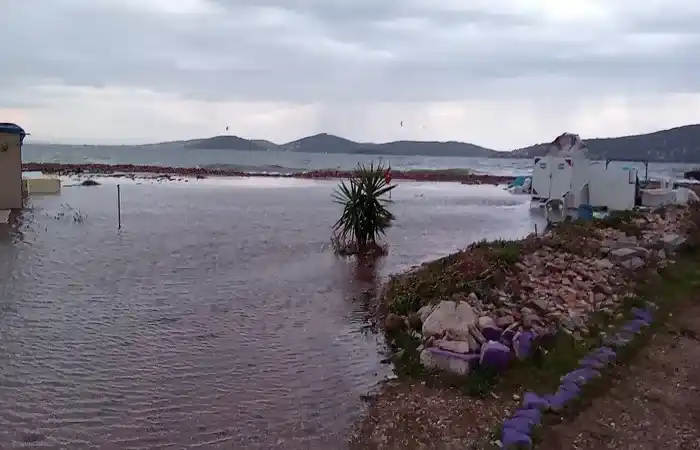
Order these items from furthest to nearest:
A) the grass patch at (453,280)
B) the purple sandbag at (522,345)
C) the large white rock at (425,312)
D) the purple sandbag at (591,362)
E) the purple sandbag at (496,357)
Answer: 1. the grass patch at (453,280)
2. the large white rock at (425,312)
3. the purple sandbag at (522,345)
4. the purple sandbag at (496,357)
5. the purple sandbag at (591,362)

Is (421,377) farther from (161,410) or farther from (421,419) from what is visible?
(161,410)

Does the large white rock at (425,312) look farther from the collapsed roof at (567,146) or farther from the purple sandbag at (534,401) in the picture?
the collapsed roof at (567,146)

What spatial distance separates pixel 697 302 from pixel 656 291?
1.83 feet

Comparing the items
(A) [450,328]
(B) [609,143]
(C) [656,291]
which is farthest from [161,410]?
(B) [609,143]

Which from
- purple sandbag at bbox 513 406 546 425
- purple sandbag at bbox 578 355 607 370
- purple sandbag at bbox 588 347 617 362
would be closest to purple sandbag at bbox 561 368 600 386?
purple sandbag at bbox 578 355 607 370

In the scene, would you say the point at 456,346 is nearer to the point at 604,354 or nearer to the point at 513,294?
the point at 604,354

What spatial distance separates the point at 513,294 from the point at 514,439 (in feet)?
12.3

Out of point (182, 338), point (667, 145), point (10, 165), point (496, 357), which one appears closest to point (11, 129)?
point (10, 165)

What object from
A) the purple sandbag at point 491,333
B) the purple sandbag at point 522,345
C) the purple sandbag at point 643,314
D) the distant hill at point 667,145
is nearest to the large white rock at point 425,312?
the purple sandbag at point 491,333

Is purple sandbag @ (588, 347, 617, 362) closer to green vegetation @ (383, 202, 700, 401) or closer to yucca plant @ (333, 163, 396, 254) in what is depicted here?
green vegetation @ (383, 202, 700, 401)

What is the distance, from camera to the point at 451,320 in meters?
7.41

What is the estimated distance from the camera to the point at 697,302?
Result: 9.03 meters

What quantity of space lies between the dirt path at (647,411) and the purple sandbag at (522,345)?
93 cm

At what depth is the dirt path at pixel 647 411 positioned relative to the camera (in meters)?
5.03
